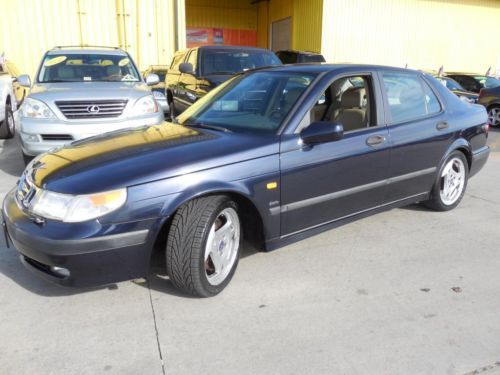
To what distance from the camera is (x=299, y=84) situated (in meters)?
3.55

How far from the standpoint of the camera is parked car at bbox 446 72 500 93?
14100 millimetres

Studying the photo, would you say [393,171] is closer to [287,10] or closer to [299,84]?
[299,84]

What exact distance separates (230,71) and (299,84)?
15.2 feet

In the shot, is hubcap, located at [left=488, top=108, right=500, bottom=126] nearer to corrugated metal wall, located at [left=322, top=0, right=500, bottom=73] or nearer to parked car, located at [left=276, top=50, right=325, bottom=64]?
parked car, located at [left=276, top=50, right=325, bottom=64]

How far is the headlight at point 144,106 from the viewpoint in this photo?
5.91 m

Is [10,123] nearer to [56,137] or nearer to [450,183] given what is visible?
[56,137]

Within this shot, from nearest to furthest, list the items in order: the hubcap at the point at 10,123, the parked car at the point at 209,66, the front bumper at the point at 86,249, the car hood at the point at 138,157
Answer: the front bumper at the point at 86,249
the car hood at the point at 138,157
the parked car at the point at 209,66
the hubcap at the point at 10,123

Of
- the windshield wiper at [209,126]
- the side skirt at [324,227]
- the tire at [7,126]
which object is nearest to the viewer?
the side skirt at [324,227]

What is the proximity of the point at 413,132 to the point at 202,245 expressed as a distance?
234 cm

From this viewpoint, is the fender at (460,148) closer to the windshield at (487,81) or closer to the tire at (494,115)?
the tire at (494,115)

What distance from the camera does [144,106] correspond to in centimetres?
602

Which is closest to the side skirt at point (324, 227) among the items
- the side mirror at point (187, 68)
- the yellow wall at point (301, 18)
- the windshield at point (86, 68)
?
the windshield at point (86, 68)

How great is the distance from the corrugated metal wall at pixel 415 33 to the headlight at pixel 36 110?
52.2 ft

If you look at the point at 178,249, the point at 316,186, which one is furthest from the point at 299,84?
the point at 178,249
